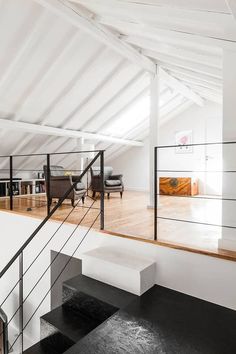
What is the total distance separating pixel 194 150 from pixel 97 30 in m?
4.34

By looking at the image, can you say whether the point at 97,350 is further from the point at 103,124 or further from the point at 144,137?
the point at 144,137

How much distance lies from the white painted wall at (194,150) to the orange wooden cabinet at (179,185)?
269 mm

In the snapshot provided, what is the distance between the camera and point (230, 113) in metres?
2.24

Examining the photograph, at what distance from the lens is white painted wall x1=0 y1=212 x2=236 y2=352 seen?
6.63 ft

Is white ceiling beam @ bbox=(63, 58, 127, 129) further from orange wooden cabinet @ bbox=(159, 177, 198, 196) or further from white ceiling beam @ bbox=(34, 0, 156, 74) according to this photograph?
orange wooden cabinet @ bbox=(159, 177, 198, 196)

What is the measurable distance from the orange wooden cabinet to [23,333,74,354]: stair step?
5.17 meters

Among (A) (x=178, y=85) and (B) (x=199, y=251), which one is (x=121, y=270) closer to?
(B) (x=199, y=251)

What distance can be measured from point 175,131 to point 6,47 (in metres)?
4.89

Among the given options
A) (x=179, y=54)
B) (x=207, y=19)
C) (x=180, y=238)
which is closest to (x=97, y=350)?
(x=180, y=238)

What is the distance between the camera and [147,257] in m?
2.37

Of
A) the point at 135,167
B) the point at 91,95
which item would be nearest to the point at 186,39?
the point at 91,95

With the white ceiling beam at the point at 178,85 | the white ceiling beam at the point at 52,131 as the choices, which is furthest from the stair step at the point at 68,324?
the white ceiling beam at the point at 178,85

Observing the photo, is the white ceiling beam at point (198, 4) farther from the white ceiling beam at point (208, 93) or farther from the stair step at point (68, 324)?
the white ceiling beam at point (208, 93)

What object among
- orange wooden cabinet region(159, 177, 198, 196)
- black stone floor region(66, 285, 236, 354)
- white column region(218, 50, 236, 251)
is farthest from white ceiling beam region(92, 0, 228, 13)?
orange wooden cabinet region(159, 177, 198, 196)
